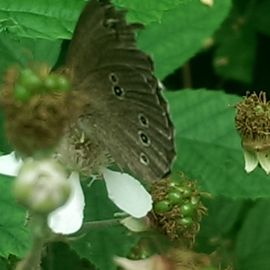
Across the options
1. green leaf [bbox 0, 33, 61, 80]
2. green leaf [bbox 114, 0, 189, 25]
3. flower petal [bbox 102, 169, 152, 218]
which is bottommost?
green leaf [bbox 0, 33, 61, 80]

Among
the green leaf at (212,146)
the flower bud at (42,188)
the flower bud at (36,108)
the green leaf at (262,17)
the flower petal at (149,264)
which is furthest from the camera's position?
the green leaf at (262,17)

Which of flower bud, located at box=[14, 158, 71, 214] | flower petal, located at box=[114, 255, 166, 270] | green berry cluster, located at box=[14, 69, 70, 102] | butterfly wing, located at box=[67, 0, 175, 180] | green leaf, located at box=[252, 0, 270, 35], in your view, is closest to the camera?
flower bud, located at box=[14, 158, 71, 214]

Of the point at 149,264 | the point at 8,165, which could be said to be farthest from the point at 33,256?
the point at 8,165

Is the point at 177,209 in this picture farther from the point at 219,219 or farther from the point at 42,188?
the point at 219,219

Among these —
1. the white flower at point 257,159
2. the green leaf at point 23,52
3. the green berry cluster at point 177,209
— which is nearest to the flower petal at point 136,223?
the green berry cluster at point 177,209

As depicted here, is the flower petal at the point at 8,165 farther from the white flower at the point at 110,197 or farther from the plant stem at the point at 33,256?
the plant stem at the point at 33,256

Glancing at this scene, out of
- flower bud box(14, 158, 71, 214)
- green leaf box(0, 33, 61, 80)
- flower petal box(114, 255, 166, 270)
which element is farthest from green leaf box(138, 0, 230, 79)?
flower bud box(14, 158, 71, 214)

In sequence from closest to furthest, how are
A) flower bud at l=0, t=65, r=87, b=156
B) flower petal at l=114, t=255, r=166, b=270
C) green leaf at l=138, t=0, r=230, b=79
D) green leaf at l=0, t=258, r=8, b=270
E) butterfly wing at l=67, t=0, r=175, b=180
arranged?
1. flower bud at l=0, t=65, r=87, b=156
2. flower petal at l=114, t=255, r=166, b=270
3. butterfly wing at l=67, t=0, r=175, b=180
4. green leaf at l=0, t=258, r=8, b=270
5. green leaf at l=138, t=0, r=230, b=79

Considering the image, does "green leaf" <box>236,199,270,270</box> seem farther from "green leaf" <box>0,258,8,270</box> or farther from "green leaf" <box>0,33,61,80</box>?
"green leaf" <box>0,258,8,270</box>
